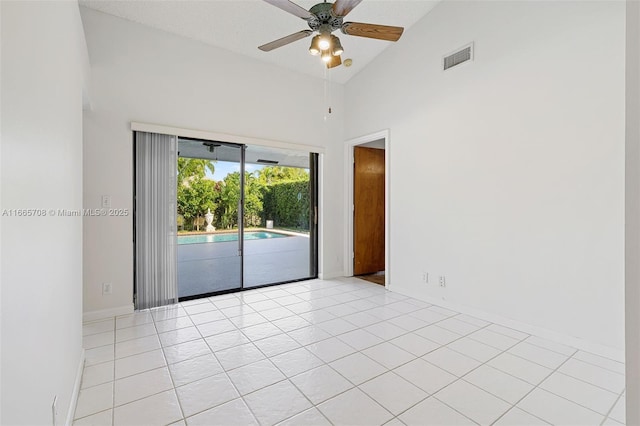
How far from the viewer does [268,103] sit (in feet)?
14.3

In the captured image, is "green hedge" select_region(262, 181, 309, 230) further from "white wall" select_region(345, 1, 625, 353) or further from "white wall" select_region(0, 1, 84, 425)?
"white wall" select_region(0, 1, 84, 425)

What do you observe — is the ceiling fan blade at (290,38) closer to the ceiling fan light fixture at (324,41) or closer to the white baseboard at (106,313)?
the ceiling fan light fixture at (324,41)

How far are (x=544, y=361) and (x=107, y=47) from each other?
5.07 meters

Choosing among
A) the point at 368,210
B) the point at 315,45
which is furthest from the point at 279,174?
the point at 315,45

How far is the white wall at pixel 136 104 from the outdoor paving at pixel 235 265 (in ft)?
3.55

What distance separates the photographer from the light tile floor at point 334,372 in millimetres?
1821

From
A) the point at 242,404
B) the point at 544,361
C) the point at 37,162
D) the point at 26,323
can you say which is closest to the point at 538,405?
the point at 544,361

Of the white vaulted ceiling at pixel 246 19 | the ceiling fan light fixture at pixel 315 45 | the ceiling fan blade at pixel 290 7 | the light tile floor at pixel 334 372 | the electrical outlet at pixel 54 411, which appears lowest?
the light tile floor at pixel 334 372

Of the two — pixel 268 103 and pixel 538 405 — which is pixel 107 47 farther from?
pixel 538 405

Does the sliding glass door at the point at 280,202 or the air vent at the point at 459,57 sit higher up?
the air vent at the point at 459,57

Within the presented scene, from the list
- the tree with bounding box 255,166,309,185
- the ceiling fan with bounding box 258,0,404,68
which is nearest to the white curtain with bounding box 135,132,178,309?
the tree with bounding box 255,166,309,185

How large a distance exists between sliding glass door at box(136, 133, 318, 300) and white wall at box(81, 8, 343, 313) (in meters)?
0.27

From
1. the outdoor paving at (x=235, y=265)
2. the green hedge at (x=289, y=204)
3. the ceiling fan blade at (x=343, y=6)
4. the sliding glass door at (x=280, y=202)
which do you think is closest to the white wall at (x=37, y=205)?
the ceiling fan blade at (x=343, y=6)

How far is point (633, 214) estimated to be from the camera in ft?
1.95
